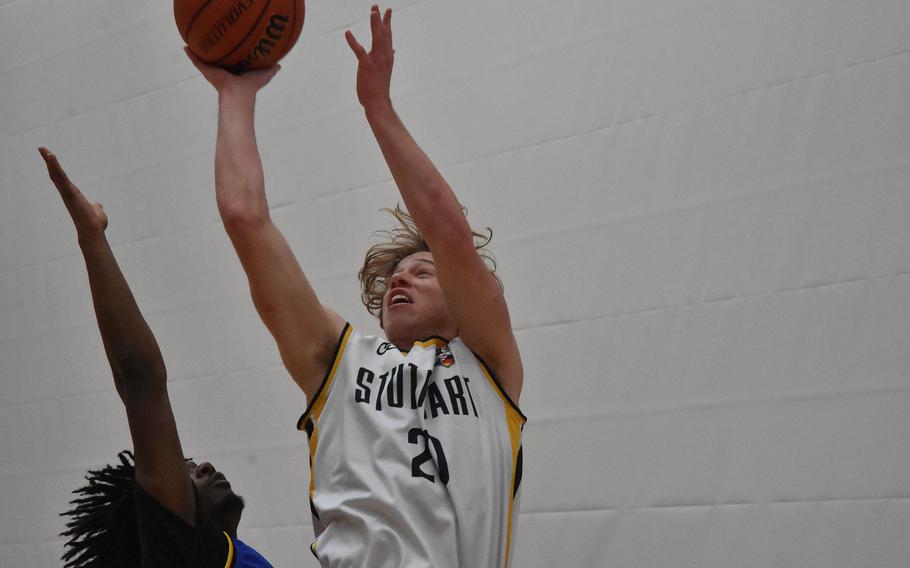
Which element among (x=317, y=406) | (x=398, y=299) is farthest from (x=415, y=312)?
(x=317, y=406)

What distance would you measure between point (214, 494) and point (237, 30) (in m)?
0.88

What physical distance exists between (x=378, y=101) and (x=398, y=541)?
0.68 m

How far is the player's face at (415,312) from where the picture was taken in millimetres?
1656

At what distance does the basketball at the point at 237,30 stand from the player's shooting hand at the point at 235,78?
0.04 ft

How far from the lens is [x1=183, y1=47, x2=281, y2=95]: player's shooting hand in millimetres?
1661

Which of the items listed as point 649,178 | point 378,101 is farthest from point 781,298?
point 378,101

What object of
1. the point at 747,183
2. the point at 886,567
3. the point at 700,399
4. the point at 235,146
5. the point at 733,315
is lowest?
the point at 886,567

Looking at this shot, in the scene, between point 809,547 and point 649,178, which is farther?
point 649,178

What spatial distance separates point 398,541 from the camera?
1.32 m

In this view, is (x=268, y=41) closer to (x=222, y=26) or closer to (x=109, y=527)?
(x=222, y=26)

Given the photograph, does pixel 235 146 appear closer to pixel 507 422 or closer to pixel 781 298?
pixel 507 422

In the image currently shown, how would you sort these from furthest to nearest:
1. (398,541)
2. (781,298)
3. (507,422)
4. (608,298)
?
(608,298)
(781,298)
(507,422)
(398,541)

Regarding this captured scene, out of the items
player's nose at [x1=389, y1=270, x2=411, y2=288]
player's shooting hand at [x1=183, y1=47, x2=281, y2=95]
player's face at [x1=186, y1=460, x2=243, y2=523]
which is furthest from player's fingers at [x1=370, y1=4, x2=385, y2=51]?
player's face at [x1=186, y1=460, x2=243, y2=523]

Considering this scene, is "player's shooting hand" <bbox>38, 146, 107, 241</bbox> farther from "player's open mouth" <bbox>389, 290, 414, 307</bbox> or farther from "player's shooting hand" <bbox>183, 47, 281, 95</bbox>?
"player's open mouth" <bbox>389, 290, 414, 307</bbox>
